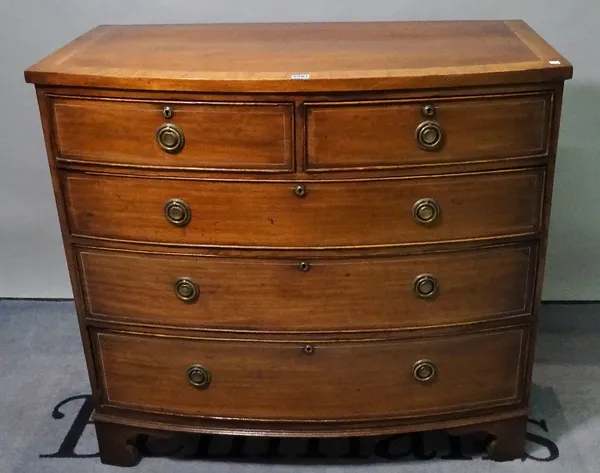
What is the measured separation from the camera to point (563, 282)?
233 cm

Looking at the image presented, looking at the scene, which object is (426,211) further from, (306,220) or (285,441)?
(285,441)

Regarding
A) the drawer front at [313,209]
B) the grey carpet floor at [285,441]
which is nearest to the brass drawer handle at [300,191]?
the drawer front at [313,209]

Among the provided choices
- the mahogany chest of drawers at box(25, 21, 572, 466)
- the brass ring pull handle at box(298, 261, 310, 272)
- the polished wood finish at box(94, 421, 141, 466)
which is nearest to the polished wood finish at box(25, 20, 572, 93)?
the mahogany chest of drawers at box(25, 21, 572, 466)

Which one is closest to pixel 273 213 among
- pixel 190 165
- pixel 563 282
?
pixel 190 165

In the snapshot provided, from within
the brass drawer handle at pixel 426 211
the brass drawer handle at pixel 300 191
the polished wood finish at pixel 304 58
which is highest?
the polished wood finish at pixel 304 58

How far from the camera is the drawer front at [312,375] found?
1.64 metres

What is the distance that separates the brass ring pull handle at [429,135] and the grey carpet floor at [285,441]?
818 mm

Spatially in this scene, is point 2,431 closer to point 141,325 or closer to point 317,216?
point 141,325

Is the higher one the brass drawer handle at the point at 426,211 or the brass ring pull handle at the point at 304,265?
the brass drawer handle at the point at 426,211

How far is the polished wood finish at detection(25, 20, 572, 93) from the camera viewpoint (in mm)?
1370

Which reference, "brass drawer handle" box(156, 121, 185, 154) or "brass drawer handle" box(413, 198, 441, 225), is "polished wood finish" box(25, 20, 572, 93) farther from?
"brass drawer handle" box(413, 198, 441, 225)

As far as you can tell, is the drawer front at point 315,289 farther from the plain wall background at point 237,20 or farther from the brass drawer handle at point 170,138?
the plain wall background at point 237,20

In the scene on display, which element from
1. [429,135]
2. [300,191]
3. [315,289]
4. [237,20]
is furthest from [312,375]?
[237,20]

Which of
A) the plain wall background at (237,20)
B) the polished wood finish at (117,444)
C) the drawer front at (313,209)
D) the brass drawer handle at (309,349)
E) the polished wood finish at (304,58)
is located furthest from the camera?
the plain wall background at (237,20)
